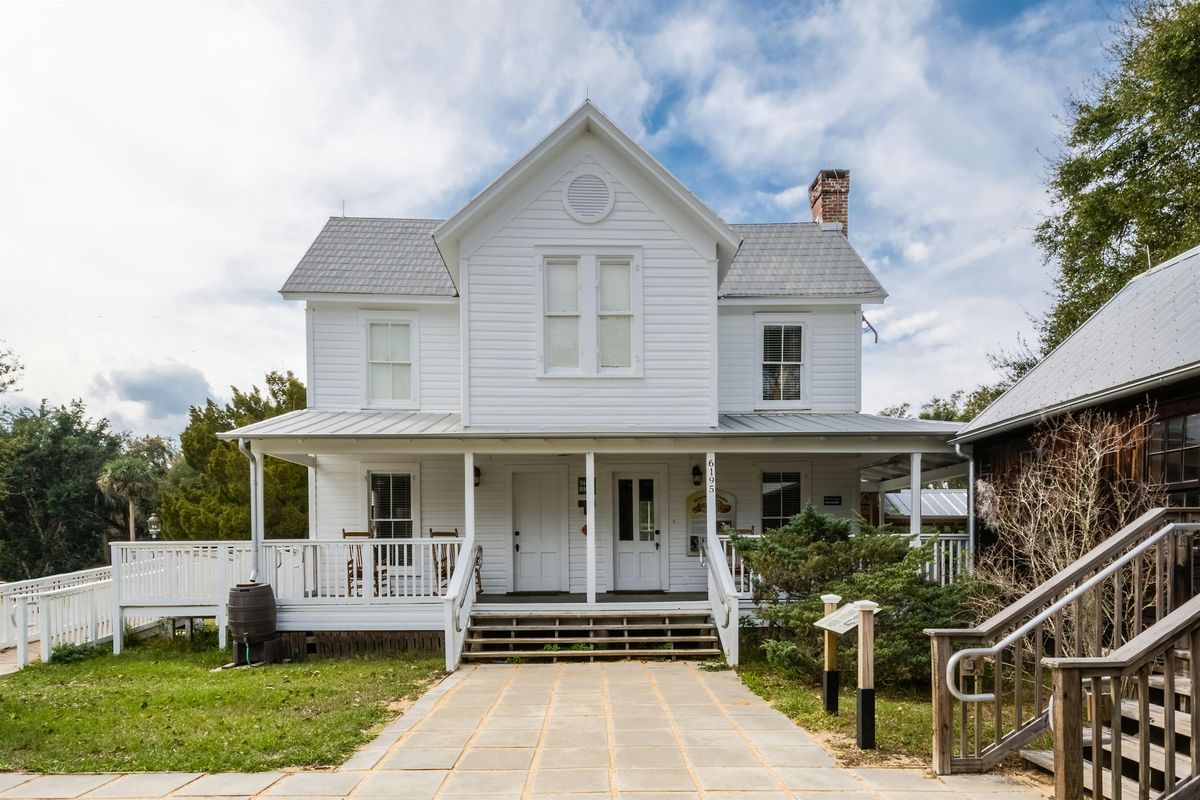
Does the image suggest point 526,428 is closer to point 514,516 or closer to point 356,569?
point 514,516

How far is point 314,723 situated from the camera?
664 cm

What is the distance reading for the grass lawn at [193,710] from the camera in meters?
5.75

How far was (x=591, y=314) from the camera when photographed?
11602 millimetres

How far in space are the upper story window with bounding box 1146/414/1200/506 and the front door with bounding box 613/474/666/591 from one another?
746cm

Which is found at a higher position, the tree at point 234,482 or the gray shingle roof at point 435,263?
the gray shingle roof at point 435,263

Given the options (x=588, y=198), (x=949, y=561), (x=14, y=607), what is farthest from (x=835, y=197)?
(x=14, y=607)

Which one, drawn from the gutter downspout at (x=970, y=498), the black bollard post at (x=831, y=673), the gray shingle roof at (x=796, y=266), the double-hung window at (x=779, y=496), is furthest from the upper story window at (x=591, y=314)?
the black bollard post at (x=831, y=673)

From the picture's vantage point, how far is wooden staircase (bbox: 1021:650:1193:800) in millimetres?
4219

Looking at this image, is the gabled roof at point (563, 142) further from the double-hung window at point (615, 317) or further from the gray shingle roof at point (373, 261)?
the gray shingle roof at point (373, 261)

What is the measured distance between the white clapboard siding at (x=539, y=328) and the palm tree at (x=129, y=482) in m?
25.9

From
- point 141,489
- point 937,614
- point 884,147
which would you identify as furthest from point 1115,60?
point 141,489

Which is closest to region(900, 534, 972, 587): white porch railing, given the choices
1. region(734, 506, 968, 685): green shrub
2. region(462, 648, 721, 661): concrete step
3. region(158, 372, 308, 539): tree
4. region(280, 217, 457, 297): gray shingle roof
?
region(734, 506, 968, 685): green shrub

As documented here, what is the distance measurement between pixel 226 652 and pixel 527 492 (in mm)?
5512

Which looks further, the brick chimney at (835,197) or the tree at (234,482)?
the tree at (234,482)
